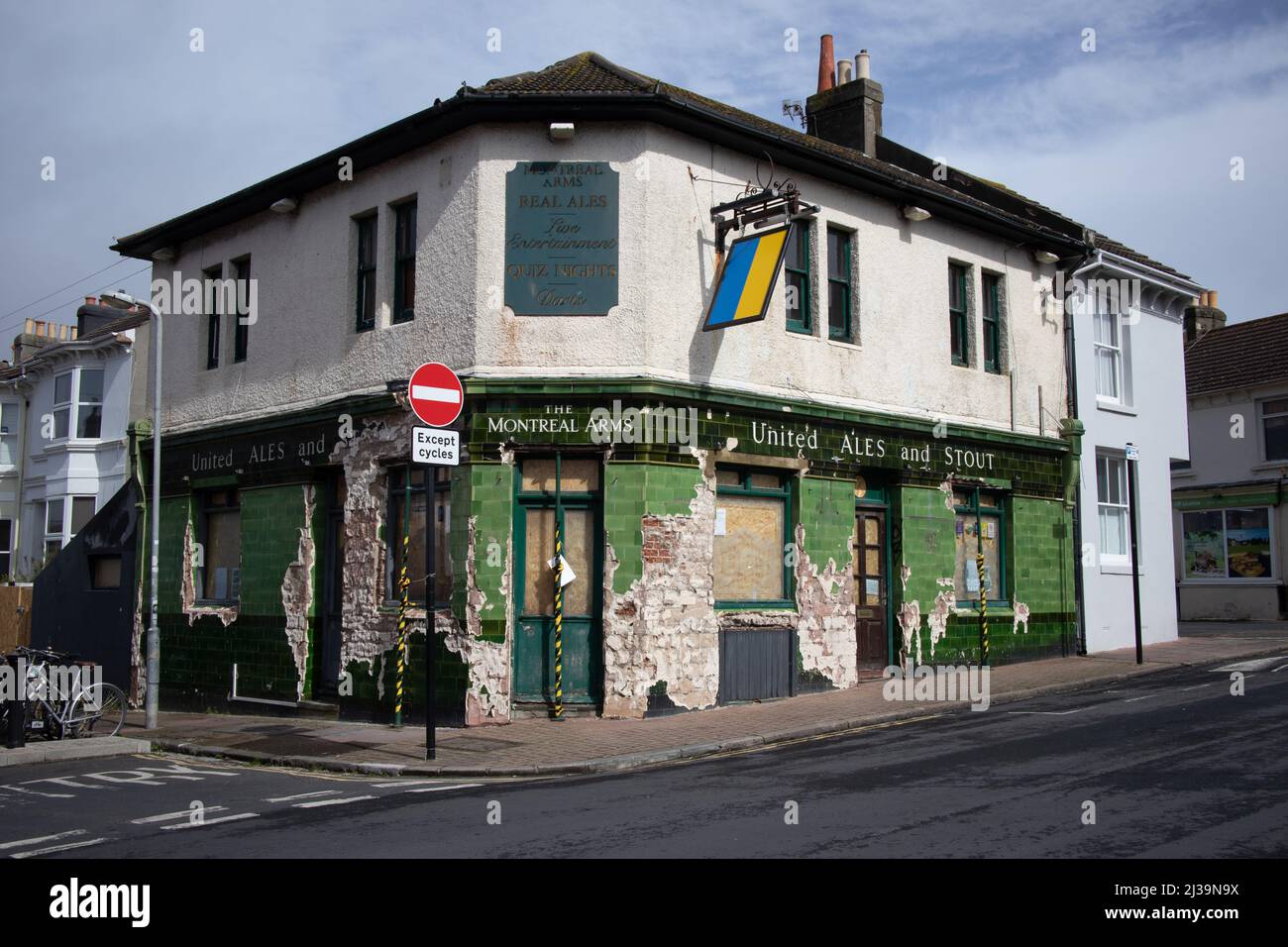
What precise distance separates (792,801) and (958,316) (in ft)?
42.2

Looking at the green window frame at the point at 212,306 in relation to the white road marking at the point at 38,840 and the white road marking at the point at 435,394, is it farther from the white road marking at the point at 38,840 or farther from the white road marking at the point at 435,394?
the white road marking at the point at 38,840

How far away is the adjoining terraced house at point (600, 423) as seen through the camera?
1466 centimetres

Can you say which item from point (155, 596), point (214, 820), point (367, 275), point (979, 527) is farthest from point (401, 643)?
point (979, 527)

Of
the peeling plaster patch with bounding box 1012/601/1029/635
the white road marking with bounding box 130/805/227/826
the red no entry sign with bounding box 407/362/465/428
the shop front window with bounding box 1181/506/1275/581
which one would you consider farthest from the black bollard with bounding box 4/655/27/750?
the shop front window with bounding box 1181/506/1275/581

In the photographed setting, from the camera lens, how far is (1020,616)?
19.7 m

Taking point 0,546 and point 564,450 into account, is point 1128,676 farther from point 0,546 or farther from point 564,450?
point 0,546

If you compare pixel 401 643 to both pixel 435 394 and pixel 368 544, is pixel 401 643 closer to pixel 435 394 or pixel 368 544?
pixel 368 544

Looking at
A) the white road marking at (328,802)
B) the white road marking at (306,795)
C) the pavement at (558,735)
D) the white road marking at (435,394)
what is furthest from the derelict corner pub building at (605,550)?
the white road marking at (328,802)

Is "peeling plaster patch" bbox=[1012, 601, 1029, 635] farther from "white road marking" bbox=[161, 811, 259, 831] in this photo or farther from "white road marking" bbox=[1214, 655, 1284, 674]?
"white road marking" bbox=[161, 811, 259, 831]

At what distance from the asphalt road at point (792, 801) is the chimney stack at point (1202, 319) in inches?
1030

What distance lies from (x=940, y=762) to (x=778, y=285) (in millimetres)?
8196

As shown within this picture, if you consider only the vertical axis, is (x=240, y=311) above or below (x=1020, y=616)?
above
